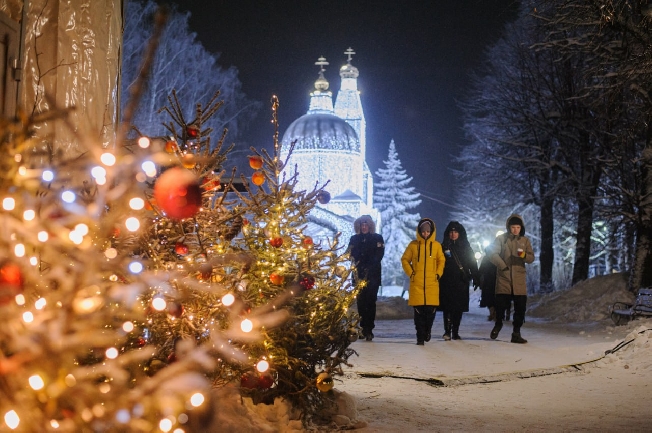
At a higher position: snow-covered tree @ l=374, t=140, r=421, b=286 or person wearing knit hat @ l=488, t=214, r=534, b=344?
snow-covered tree @ l=374, t=140, r=421, b=286

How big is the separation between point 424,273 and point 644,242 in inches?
330

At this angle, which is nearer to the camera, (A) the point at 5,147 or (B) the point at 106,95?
(A) the point at 5,147

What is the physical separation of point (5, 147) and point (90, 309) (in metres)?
0.94

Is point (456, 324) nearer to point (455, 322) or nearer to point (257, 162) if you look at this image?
point (455, 322)

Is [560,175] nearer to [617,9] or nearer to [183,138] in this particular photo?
[617,9]

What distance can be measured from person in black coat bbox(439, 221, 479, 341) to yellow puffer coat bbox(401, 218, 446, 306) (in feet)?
2.40

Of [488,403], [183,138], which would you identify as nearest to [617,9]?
[488,403]

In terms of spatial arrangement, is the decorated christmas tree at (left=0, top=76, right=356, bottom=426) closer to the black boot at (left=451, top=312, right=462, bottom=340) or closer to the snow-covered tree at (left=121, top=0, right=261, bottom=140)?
the black boot at (left=451, top=312, right=462, bottom=340)

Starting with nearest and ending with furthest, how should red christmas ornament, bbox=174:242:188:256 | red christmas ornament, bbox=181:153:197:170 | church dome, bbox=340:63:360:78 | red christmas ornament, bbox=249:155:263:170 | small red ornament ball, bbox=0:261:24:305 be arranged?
small red ornament ball, bbox=0:261:24:305 → red christmas ornament, bbox=181:153:197:170 → red christmas ornament, bbox=174:242:188:256 → red christmas ornament, bbox=249:155:263:170 → church dome, bbox=340:63:360:78

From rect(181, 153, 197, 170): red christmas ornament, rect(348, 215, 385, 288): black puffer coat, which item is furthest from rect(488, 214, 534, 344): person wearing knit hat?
rect(181, 153, 197, 170): red christmas ornament

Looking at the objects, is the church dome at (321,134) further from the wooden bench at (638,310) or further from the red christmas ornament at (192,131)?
the red christmas ornament at (192,131)

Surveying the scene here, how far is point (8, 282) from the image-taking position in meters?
3.70

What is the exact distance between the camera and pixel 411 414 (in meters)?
6.66

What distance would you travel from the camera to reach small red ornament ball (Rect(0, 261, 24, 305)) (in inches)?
145
